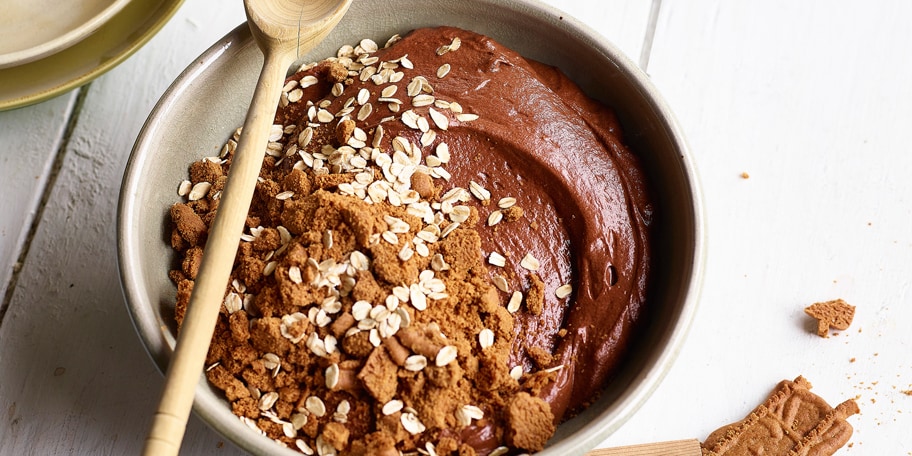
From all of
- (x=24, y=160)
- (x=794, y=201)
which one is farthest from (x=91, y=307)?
(x=794, y=201)

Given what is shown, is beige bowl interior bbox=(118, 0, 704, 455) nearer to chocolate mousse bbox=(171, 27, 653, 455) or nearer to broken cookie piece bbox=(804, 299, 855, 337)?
chocolate mousse bbox=(171, 27, 653, 455)

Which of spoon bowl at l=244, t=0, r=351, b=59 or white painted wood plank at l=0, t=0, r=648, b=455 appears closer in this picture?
spoon bowl at l=244, t=0, r=351, b=59

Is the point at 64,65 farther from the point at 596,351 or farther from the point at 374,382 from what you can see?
the point at 596,351

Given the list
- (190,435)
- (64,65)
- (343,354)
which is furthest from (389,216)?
(64,65)

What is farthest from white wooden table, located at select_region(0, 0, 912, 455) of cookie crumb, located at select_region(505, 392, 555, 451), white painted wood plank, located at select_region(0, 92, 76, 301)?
cookie crumb, located at select_region(505, 392, 555, 451)

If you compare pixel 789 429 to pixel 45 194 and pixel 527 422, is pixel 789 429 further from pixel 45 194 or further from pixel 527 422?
pixel 45 194
